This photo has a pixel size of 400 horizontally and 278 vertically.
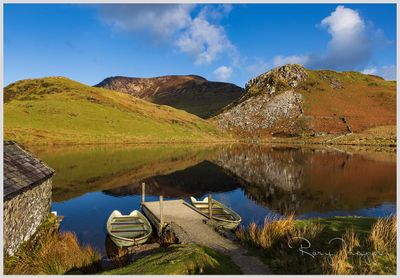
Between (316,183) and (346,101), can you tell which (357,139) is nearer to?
(346,101)

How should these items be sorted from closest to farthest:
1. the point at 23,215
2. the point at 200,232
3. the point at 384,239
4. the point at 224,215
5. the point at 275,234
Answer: the point at 384,239 → the point at 275,234 → the point at 23,215 → the point at 200,232 → the point at 224,215

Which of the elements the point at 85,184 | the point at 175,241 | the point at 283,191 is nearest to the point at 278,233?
the point at 175,241

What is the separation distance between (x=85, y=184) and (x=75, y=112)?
89.5 meters

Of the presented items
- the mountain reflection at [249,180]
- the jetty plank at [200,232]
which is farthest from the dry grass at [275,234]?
the mountain reflection at [249,180]

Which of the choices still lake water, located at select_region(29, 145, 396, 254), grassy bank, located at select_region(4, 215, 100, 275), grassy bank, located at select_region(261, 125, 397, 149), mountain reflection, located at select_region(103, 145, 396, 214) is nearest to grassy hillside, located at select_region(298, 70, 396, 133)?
grassy bank, located at select_region(261, 125, 397, 149)

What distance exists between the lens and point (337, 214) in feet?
105

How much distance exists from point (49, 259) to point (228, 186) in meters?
32.8

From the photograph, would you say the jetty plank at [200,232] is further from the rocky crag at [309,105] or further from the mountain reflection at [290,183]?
the rocky crag at [309,105]

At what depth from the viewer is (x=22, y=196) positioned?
20.0 meters

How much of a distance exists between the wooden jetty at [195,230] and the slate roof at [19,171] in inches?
358

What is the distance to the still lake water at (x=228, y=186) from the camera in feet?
110

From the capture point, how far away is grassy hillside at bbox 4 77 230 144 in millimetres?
111000

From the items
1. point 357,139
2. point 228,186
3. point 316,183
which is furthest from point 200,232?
point 357,139

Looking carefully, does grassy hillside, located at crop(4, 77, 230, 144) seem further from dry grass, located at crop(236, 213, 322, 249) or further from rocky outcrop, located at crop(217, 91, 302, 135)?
dry grass, located at crop(236, 213, 322, 249)
